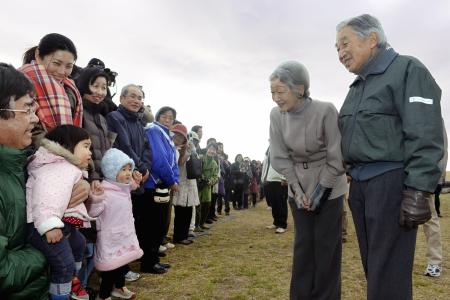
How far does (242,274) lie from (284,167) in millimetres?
2234

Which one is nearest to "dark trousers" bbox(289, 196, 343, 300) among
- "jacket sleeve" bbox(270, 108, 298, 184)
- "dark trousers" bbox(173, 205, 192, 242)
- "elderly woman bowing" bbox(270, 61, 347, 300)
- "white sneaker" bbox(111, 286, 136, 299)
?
"elderly woman bowing" bbox(270, 61, 347, 300)

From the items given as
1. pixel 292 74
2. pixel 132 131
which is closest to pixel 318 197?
pixel 292 74

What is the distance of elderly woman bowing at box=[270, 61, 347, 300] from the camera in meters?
2.86

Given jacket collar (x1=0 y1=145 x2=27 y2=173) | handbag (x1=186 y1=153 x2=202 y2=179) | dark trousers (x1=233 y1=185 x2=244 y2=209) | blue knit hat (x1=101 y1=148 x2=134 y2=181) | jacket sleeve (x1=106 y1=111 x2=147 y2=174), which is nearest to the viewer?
jacket collar (x1=0 y1=145 x2=27 y2=173)

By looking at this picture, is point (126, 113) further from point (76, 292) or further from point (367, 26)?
point (367, 26)

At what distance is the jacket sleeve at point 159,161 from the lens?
4867 millimetres

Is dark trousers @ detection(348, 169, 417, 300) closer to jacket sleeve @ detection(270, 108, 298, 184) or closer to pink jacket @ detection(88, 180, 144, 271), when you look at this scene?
jacket sleeve @ detection(270, 108, 298, 184)

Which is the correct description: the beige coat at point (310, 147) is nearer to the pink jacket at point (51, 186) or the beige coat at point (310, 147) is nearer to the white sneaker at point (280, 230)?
the pink jacket at point (51, 186)

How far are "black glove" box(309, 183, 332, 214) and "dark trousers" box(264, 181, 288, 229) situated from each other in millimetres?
6069

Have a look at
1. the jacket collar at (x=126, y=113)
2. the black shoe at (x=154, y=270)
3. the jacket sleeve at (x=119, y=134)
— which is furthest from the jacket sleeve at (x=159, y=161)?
the black shoe at (x=154, y=270)

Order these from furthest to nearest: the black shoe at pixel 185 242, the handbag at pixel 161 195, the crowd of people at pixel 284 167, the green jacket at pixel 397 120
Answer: the black shoe at pixel 185 242 < the handbag at pixel 161 195 < the green jacket at pixel 397 120 < the crowd of people at pixel 284 167

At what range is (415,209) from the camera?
1.97 m

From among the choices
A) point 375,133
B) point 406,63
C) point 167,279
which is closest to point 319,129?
point 375,133

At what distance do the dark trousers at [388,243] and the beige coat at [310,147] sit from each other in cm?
62
